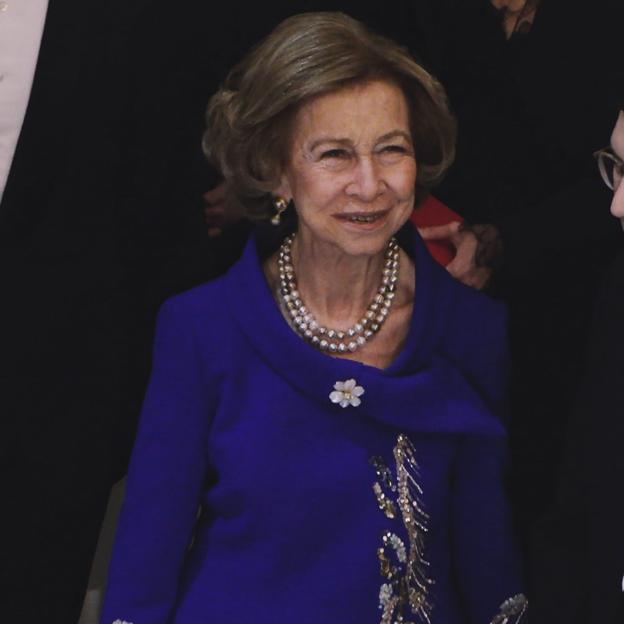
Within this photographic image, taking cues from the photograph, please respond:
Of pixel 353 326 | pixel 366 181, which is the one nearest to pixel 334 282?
pixel 353 326

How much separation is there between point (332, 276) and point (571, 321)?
38 centimetres

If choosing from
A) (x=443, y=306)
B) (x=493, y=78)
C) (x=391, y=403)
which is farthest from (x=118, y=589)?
(x=493, y=78)

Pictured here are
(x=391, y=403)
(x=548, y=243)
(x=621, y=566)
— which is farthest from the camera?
(x=548, y=243)

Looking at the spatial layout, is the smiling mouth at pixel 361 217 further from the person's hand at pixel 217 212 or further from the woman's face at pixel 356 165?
the person's hand at pixel 217 212

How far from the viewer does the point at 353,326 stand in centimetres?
188

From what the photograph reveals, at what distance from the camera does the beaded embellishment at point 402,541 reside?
1.84m

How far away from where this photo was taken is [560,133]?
1.94 m

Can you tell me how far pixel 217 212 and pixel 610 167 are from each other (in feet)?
1.81

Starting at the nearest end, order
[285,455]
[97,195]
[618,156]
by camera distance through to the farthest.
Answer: [618,156] < [285,455] < [97,195]

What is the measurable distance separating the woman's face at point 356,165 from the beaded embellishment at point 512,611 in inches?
19.5

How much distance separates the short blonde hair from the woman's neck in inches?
3.8

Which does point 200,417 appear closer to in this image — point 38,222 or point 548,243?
point 38,222

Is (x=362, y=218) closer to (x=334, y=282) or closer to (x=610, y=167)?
(x=334, y=282)

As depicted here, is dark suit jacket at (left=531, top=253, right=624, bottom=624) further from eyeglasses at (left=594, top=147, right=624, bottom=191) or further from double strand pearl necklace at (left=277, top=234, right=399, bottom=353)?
double strand pearl necklace at (left=277, top=234, right=399, bottom=353)
